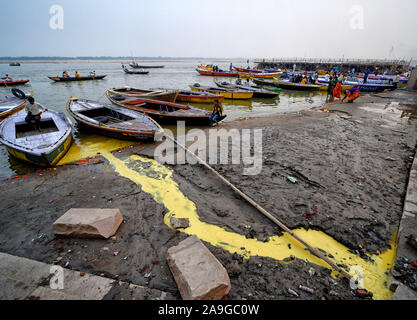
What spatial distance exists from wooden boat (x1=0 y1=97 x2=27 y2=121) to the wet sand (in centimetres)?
910

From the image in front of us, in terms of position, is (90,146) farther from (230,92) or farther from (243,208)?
(230,92)

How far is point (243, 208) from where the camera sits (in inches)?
199

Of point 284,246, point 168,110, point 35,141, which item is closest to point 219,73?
point 168,110

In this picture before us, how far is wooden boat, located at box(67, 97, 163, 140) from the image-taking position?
29.5 ft

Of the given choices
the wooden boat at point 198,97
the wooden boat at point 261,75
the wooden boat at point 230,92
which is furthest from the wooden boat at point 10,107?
the wooden boat at point 261,75

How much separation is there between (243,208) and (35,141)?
837 cm

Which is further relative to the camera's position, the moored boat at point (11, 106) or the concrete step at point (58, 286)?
the moored boat at point (11, 106)

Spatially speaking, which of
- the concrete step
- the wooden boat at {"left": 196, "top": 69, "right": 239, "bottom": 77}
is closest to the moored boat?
the concrete step

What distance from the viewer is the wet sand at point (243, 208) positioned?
3.40 m

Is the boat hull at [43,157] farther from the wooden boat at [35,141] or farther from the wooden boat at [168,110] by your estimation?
the wooden boat at [168,110]

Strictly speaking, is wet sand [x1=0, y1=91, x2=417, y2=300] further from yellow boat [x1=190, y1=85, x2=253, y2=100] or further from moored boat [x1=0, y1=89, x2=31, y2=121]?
yellow boat [x1=190, y1=85, x2=253, y2=100]

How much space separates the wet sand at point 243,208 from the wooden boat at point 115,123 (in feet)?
2.90
